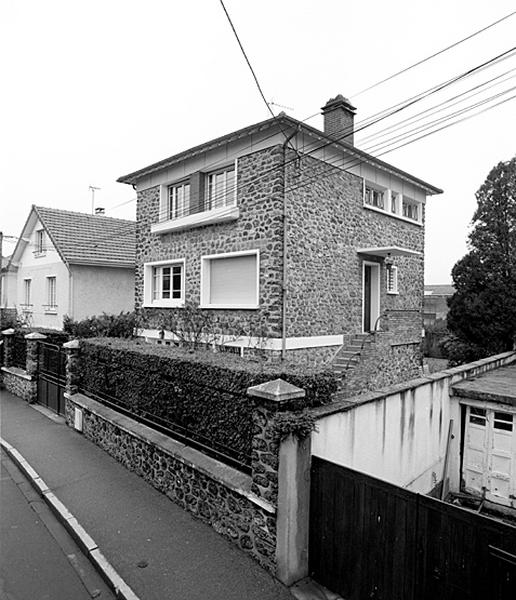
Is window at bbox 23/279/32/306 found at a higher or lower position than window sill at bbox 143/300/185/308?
higher

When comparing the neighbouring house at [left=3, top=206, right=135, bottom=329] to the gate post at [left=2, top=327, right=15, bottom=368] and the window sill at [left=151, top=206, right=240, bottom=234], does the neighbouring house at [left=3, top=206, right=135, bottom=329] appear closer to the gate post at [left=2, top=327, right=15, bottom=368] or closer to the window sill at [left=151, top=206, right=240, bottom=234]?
the gate post at [left=2, top=327, right=15, bottom=368]

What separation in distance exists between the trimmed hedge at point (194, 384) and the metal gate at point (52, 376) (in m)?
2.05

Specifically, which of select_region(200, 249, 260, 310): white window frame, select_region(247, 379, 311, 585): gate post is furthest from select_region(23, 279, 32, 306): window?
select_region(247, 379, 311, 585): gate post

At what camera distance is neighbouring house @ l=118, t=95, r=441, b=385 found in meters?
11.2

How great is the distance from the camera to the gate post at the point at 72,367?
10062mm

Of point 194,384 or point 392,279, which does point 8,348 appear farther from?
point 392,279

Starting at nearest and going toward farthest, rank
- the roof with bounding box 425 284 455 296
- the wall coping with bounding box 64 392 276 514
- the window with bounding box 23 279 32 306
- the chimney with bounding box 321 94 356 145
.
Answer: the wall coping with bounding box 64 392 276 514, the chimney with bounding box 321 94 356 145, the window with bounding box 23 279 32 306, the roof with bounding box 425 284 455 296

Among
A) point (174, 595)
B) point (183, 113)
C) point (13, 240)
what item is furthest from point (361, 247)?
point (13, 240)

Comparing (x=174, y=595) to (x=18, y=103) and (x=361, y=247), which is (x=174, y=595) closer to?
(x=18, y=103)

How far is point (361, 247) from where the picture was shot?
1396 cm

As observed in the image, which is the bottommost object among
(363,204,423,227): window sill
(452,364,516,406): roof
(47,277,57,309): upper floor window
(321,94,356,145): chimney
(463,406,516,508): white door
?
(463,406,516,508): white door

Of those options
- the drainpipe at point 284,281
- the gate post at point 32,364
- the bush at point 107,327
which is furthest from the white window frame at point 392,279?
the gate post at point 32,364

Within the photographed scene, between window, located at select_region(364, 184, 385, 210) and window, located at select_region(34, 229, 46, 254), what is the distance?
16015mm

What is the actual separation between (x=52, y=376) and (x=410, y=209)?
1478cm
